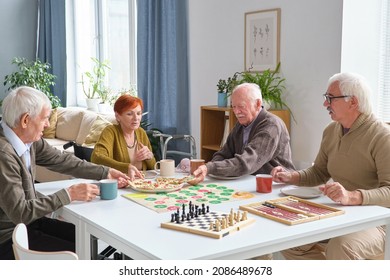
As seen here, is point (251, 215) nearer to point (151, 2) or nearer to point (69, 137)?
point (151, 2)

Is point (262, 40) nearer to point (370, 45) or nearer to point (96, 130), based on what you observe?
point (370, 45)

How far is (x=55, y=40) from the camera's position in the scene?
7789 mm

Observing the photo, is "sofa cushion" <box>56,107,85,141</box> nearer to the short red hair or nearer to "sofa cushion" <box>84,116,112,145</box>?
"sofa cushion" <box>84,116,112,145</box>

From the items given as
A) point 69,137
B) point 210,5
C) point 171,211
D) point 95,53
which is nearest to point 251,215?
point 171,211

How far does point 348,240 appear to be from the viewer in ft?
7.61

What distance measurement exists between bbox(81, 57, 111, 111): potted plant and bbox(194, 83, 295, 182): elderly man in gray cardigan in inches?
162

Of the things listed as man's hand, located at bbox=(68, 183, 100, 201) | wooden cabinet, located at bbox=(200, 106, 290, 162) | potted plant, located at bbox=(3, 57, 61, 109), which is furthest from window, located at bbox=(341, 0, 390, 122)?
potted plant, located at bbox=(3, 57, 61, 109)

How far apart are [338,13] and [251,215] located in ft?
7.72

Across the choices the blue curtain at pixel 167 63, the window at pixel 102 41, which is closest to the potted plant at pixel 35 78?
the window at pixel 102 41

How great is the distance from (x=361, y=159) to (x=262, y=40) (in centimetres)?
226

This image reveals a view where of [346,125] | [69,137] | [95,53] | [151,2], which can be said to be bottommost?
[69,137]

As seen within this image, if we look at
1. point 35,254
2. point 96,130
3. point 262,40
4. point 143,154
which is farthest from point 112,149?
point 96,130
